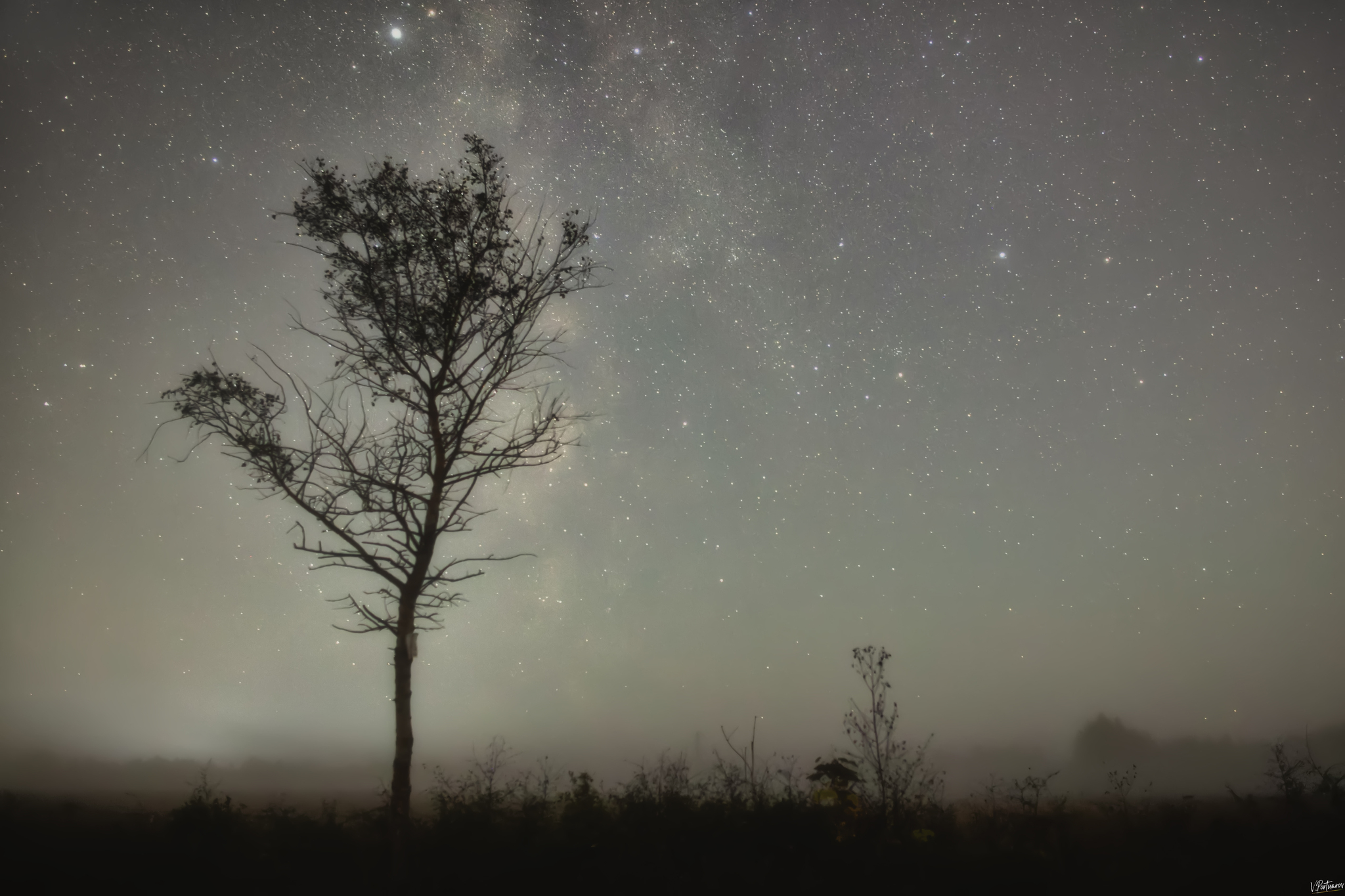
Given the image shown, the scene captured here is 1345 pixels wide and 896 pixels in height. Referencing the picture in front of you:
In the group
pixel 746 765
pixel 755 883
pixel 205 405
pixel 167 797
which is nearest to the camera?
pixel 755 883

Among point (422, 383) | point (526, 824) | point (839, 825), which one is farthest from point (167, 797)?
point (839, 825)

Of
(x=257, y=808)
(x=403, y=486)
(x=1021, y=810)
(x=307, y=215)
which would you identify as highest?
(x=307, y=215)

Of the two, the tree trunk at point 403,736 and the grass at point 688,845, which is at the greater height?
the tree trunk at point 403,736

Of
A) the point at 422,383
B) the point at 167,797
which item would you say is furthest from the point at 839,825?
the point at 167,797

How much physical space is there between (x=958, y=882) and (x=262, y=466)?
8.74m

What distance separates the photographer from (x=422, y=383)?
723 centimetres

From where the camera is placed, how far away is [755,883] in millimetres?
5688

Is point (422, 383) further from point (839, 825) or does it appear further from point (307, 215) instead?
point (839, 825)

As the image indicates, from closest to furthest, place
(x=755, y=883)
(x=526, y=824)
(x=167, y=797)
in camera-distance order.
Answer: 1. (x=755, y=883)
2. (x=526, y=824)
3. (x=167, y=797)

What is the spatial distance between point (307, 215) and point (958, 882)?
33.2 feet

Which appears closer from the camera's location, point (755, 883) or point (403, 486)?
point (755, 883)

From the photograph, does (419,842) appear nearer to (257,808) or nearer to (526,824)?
(526,824)

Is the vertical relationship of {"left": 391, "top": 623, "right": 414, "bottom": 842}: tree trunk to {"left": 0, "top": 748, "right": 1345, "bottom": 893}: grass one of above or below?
above

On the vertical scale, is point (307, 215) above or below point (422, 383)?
above
